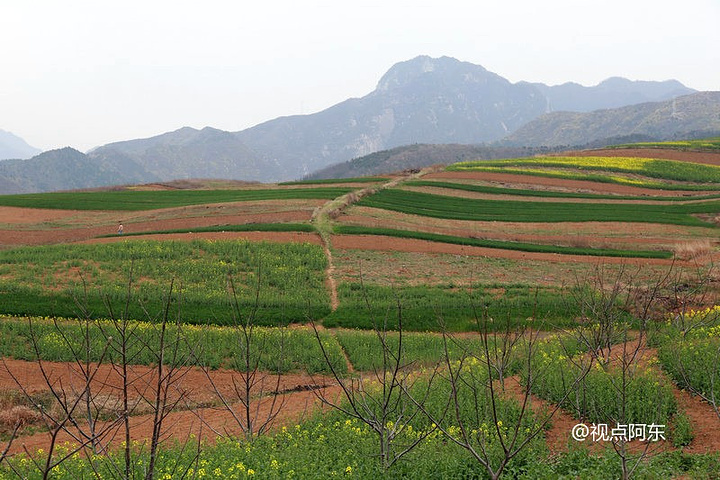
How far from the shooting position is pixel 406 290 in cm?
2575

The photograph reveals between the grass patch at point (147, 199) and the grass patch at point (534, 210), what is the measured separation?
351 inches

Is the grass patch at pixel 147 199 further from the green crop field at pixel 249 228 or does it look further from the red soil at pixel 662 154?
the red soil at pixel 662 154

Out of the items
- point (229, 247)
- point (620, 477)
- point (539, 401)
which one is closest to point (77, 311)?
point (229, 247)

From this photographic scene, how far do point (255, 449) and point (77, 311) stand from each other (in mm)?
16772

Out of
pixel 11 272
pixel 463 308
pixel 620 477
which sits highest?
pixel 11 272

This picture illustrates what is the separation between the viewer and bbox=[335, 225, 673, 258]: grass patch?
105 feet

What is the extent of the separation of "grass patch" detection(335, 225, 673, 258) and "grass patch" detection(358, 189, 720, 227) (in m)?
9.29

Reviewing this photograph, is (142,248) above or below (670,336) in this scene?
above

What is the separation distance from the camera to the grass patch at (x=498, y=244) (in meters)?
32.0

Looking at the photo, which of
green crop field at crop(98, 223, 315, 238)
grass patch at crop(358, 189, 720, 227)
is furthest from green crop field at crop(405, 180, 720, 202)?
green crop field at crop(98, 223, 315, 238)

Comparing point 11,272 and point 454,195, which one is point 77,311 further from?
point 454,195

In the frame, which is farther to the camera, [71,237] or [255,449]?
[71,237]

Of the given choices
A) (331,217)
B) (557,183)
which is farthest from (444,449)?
(557,183)

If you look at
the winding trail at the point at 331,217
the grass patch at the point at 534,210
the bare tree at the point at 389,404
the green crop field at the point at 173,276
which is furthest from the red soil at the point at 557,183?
the bare tree at the point at 389,404
